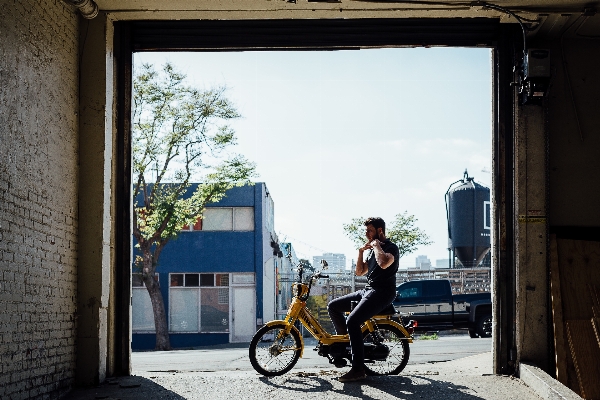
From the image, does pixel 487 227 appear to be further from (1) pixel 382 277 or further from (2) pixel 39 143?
(2) pixel 39 143

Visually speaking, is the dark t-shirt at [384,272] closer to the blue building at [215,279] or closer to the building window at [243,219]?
the blue building at [215,279]

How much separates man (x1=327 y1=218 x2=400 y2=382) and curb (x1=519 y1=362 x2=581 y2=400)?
172cm

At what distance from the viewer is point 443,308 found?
23453 mm

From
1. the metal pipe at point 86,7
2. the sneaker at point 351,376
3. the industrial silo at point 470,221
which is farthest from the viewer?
the industrial silo at point 470,221

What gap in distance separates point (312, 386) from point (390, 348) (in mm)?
1218

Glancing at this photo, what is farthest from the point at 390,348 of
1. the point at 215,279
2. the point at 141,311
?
the point at 141,311

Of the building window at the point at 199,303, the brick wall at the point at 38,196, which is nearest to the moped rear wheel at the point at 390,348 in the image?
the brick wall at the point at 38,196

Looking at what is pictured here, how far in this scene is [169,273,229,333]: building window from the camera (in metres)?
34.5

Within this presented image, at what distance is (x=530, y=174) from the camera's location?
9359mm

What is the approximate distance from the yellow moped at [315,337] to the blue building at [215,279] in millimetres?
25091

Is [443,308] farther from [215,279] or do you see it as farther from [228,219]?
[228,219]

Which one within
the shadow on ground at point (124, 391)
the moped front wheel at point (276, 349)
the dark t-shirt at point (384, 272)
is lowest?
the shadow on ground at point (124, 391)

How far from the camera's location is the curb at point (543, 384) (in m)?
7.16

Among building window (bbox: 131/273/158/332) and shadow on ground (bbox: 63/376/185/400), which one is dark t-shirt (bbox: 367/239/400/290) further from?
building window (bbox: 131/273/158/332)
